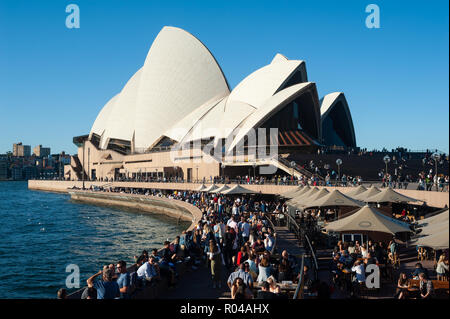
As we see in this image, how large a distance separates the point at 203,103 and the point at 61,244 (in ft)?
127

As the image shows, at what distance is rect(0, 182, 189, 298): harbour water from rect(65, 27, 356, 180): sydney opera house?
12.0 m

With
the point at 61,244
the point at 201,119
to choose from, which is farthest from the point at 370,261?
the point at 201,119

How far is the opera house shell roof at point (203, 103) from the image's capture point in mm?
44906

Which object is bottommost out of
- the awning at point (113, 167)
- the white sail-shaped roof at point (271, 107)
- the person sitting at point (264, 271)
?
the person sitting at point (264, 271)

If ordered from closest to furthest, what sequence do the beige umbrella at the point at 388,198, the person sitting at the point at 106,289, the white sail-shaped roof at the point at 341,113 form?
the person sitting at the point at 106,289, the beige umbrella at the point at 388,198, the white sail-shaped roof at the point at 341,113

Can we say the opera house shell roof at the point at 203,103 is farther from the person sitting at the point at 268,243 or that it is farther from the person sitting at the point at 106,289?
the person sitting at the point at 106,289

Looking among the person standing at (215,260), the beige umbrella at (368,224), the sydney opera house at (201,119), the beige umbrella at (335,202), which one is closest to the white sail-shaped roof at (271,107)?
the sydney opera house at (201,119)

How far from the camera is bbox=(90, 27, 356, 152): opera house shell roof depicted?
44.9 metres

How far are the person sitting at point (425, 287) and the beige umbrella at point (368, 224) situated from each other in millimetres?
2663

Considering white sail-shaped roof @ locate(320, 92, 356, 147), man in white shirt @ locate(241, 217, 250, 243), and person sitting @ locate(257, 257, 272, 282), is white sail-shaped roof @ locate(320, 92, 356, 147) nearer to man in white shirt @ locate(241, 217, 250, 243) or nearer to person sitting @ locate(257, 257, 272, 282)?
man in white shirt @ locate(241, 217, 250, 243)

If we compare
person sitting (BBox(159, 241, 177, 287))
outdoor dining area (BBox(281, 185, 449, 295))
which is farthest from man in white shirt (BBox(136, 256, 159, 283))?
outdoor dining area (BBox(281, 185, 449, 295))

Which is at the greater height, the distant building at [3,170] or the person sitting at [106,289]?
the distant building at [3,170]
